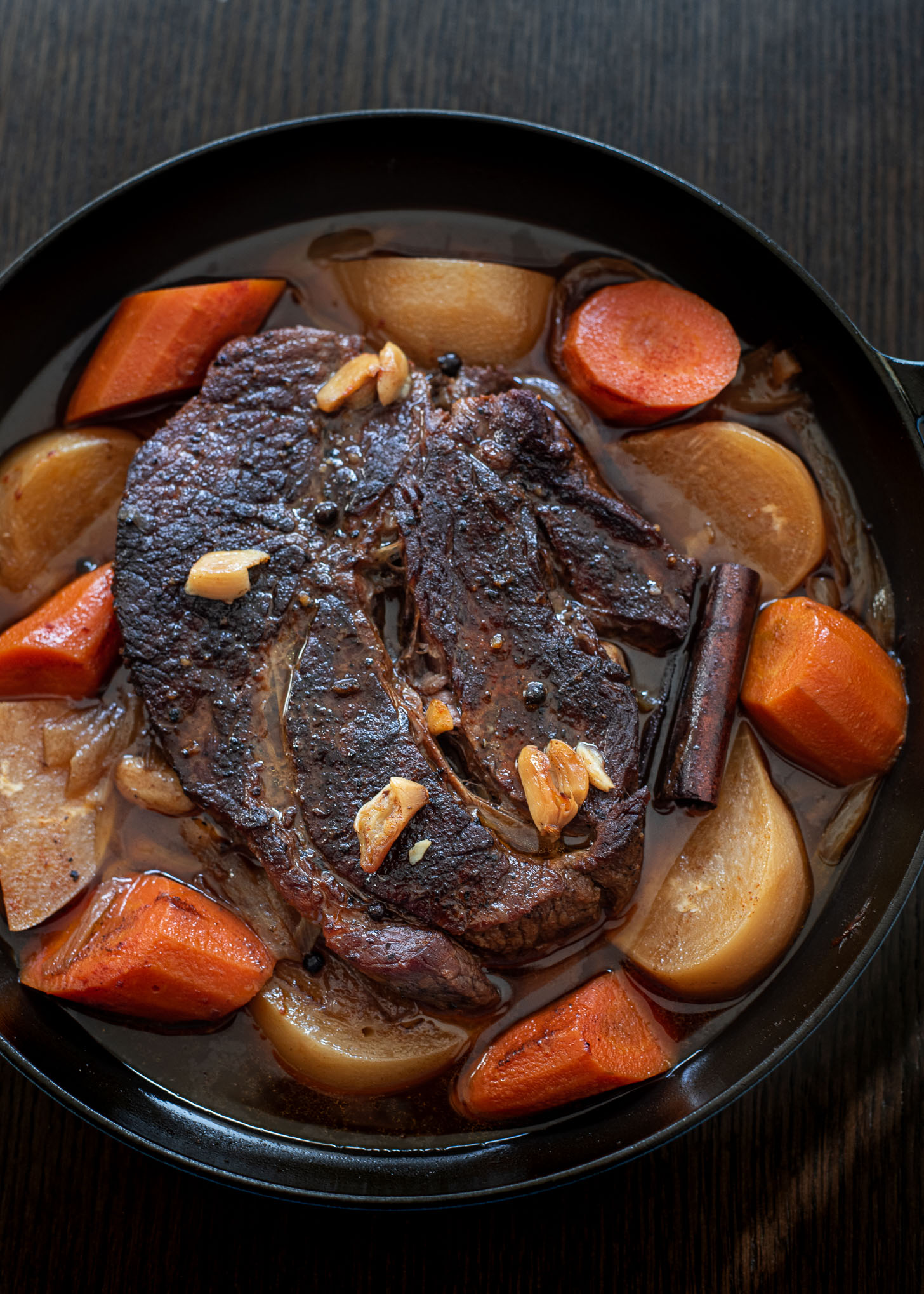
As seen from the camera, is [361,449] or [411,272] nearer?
[361,449]

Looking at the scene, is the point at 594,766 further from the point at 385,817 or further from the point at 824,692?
the point at 824,692

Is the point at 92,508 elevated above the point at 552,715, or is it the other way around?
the point at 92,508

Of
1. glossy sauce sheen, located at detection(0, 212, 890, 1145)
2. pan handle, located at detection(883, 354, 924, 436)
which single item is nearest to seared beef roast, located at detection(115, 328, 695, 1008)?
glossy sauce sheen, located at detection(0, 212, 890, 1145)

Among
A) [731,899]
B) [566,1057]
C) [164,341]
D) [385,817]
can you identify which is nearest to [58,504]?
[164,341]

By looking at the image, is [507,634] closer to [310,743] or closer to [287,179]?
[310,743]

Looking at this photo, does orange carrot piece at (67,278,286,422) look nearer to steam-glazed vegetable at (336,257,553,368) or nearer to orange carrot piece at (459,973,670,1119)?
steam-glazed vegetable at (336,257,553,368)

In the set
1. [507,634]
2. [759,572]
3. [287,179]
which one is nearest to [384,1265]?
[507,634]

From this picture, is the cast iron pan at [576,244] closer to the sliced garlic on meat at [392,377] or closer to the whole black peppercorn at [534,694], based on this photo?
the sliced garlic on meat at [392,377]
